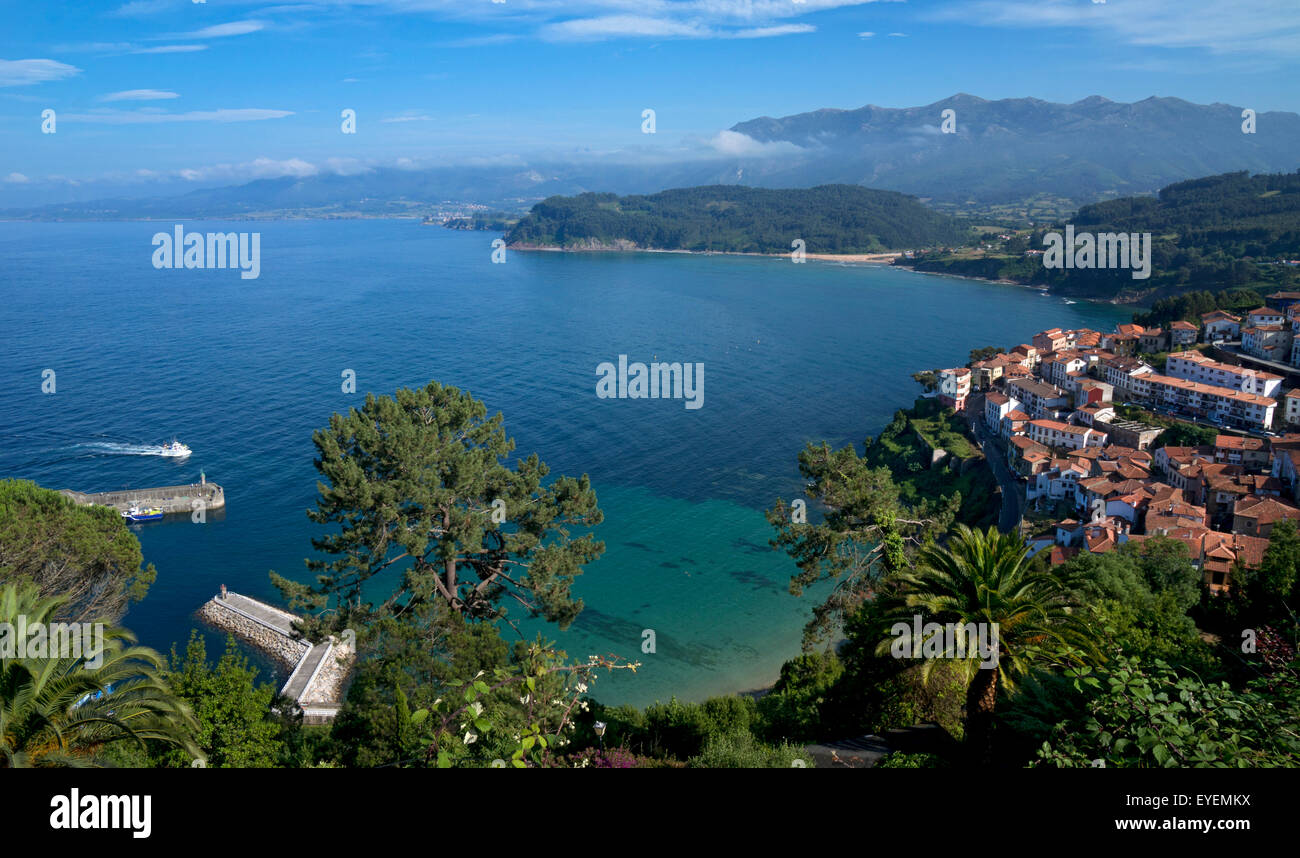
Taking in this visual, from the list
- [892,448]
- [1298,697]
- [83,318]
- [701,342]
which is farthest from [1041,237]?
[1298,697]

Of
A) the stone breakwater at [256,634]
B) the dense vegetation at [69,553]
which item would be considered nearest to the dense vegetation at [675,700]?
the dense vegetation at [69,553]

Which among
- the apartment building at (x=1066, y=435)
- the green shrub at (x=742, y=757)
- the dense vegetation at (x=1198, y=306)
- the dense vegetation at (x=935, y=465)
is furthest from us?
the dense vegetation at (x=1198, y=306)

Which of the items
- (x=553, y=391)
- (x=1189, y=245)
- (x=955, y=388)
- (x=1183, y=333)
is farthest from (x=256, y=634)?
(x=1189, y=245)

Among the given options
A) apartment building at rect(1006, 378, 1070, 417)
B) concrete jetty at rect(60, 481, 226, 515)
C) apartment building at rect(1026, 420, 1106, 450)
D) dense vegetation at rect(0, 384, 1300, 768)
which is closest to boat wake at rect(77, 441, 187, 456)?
concrete jetty at rect(60, 481, 226, 515)

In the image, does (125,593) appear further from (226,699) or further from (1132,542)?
(1132,542)

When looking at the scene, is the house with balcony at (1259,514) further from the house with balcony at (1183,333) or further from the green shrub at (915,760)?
the house with balcony at (1183,333)

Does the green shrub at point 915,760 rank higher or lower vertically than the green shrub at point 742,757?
lower

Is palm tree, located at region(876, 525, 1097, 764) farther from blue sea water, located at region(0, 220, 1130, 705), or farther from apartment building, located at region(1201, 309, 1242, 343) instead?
apartment building, located at region(1201, 309, 1242, 343)
